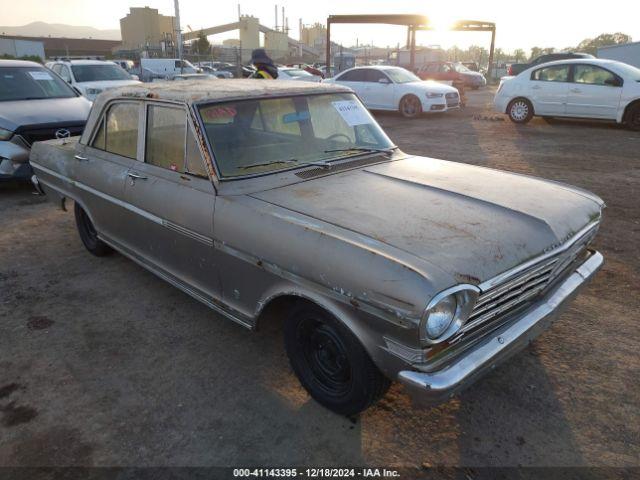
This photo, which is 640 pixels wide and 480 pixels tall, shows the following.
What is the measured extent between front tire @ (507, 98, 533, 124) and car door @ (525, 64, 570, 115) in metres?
0.20

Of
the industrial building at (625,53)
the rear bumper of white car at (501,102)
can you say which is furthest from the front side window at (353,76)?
the industrial building at (625,53)

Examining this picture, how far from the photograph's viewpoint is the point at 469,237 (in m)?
2.38

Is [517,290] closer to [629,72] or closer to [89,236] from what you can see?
[89,236]

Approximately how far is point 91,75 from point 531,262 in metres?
A: 13.2

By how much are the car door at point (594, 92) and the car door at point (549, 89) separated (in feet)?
0.63

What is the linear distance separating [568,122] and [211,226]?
41.4 feet

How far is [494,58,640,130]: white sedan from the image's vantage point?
34.9 feet

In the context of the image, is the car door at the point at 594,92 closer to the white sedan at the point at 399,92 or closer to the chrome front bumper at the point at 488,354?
the white sedan at the point at 399,92

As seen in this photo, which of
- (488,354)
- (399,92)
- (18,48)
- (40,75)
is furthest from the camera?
(18,48)

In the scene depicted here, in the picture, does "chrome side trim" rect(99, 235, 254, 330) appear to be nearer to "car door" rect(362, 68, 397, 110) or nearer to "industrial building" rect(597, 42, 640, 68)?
"car door" rect(362, 68, 397, 110)

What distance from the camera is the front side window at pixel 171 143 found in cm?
314

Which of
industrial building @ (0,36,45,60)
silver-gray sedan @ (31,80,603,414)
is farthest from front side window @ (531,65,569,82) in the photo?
industrial building @ (0,36,45,60)

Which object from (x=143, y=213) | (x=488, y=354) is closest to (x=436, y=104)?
(x=143, y=213)

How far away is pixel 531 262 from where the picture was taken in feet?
7.84
